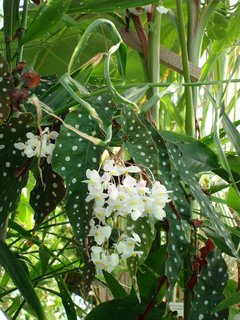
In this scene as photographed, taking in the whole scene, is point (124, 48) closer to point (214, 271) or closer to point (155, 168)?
point (155, 168)

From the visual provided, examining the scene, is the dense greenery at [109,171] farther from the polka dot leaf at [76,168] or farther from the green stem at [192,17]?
the green stem at [192,17]

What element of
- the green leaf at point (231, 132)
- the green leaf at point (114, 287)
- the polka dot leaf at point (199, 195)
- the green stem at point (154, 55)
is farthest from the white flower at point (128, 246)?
the green stem at point (154, 55)

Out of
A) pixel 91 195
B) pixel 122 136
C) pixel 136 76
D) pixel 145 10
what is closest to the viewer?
pixel 91 195

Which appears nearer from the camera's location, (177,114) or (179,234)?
(179,234)

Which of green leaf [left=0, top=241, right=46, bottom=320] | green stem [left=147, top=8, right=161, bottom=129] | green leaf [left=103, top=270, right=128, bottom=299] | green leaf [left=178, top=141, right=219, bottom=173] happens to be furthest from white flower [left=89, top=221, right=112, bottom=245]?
green stem [left=147, top=8, right=161, bottom=129]

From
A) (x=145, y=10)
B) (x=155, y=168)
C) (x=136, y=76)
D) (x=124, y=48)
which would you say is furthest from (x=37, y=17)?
(x=136, y=76)

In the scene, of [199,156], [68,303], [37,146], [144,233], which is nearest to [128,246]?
[144,233]
